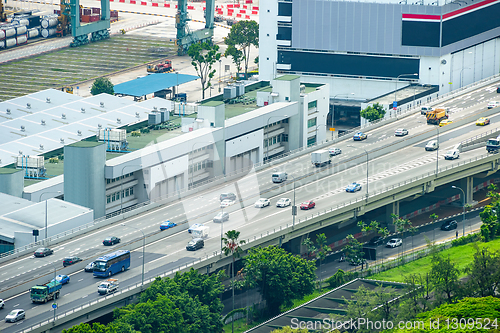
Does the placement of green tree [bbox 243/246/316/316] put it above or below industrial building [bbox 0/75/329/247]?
below

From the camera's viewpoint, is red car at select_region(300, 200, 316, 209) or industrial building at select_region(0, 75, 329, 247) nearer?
red car at select_region(300, 200, 316, 209)

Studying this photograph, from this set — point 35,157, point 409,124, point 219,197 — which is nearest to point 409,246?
Answer: point 219,197

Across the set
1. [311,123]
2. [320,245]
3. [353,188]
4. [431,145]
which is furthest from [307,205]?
[311,123]

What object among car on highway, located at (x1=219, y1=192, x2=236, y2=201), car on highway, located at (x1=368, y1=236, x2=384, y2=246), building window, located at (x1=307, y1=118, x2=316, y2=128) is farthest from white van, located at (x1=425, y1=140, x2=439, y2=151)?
car on highway, located at (x1=219, y1=192, x2=236, y2=201)

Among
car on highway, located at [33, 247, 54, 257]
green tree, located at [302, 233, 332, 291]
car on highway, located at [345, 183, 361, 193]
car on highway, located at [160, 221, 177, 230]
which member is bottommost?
green tree, located at [302, 233, 332, 291]

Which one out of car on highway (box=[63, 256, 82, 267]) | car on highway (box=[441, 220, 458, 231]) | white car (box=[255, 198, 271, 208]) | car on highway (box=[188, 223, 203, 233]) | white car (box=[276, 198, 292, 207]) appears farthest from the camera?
car on highway (box=[441, 220, 458, 231])

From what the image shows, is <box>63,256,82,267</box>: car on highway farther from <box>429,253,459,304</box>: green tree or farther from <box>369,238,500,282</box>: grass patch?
<box>429,253,459,304</box>: green tree

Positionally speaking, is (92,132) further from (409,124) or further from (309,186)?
(409,124)

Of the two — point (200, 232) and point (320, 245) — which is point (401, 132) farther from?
point (200, 232)
